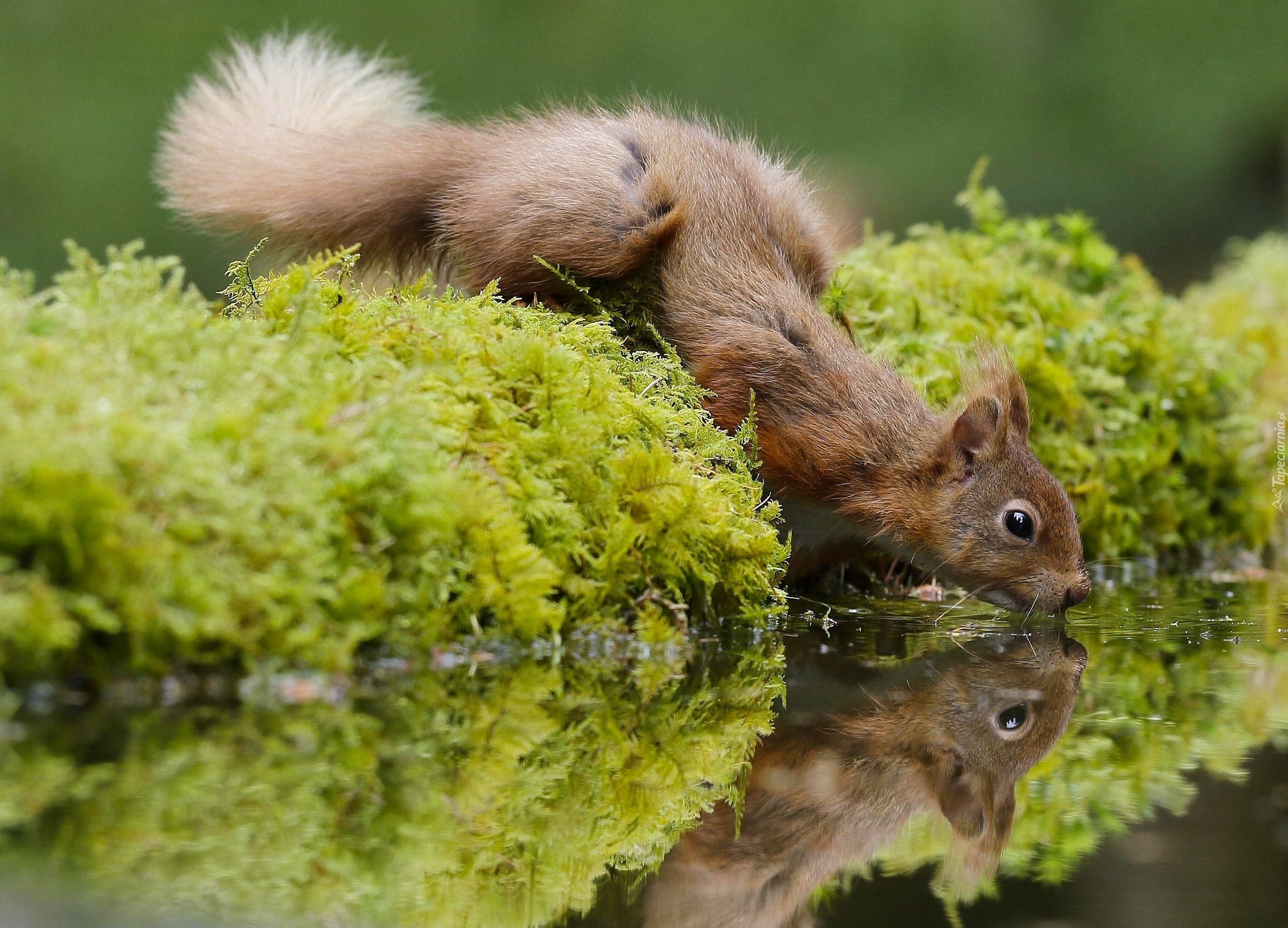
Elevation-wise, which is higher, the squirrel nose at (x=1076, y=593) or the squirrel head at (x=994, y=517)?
the squirrel head at (x=994, y=517)

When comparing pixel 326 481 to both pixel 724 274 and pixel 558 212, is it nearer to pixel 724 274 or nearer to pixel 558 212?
pixel 558 212

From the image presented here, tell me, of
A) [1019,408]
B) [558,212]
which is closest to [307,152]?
[558,212]

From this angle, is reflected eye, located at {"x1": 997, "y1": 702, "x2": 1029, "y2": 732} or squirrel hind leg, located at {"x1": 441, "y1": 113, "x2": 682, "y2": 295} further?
squirrel hind leg, located at {"x1": 441, "y1": 113, "x2": 682, "y2": 295}

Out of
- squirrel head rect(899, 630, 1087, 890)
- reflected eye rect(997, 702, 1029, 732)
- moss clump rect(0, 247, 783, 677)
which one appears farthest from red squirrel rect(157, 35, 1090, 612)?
reflected eye rect(997, 702, 1029, 732)

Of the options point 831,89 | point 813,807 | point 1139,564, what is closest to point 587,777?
point 813,807

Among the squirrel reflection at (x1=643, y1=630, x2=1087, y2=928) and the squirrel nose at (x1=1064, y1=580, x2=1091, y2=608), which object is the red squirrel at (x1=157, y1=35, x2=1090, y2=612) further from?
the squirrel reflection at (x1=643, y1=630, x2=1087, y2=928)

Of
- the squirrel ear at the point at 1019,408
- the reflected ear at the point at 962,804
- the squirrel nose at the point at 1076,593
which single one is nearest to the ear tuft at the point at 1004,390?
the squirrel ear at the point at 1019,408

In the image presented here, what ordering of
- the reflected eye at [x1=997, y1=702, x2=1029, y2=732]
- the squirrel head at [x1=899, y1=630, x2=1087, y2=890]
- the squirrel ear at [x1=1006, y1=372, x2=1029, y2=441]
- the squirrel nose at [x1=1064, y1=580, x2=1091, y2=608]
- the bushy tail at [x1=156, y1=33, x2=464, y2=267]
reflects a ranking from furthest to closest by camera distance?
1. the bushy tail at [x1=156, y1=33, x2=464, y2=267]
2. the squirrel ear at [x1=1006, y1=372, x2=1029, y2=441]
3. the squirrel nose at [x1=1064, y1=580, x2=1091, y2=608]
4. the reflected eye at [x1=997, y1=702, x2=1029, y2=732]
5. the squirrel head at [x1=899, y1=630, x2=1087, y2=890]

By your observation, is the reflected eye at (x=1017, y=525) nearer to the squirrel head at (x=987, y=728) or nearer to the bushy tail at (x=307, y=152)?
the squirrel head at (x=987, y=728)
